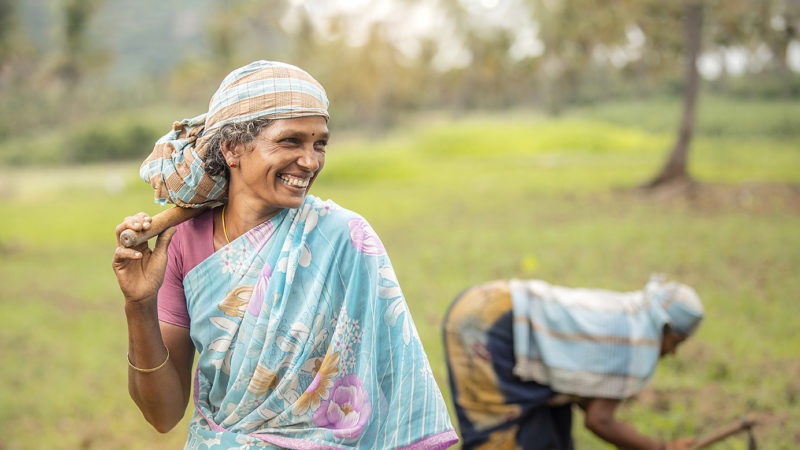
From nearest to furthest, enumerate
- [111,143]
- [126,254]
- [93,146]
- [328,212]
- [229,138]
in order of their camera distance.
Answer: [126,254]
[229,138]
[328,212]
[111,143]
[93,146]

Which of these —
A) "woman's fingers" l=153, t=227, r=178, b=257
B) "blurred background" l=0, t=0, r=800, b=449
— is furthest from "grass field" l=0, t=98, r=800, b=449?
"woman's fingers" l=153, t=227, r=178, b=257

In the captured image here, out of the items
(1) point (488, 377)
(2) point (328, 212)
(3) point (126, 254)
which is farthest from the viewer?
(1) point (488, 377)

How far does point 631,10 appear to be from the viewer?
15.3 meters

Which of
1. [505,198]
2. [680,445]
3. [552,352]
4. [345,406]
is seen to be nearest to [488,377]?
[552,352]

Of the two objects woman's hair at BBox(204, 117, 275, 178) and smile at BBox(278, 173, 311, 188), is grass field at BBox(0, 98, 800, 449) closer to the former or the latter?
smile at BBox(278, 173, 311, 188)

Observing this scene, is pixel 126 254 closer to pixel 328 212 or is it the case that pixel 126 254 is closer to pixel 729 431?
pixel 328 212

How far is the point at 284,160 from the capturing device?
1734 mm

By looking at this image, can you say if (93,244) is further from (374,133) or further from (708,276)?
(374,133)

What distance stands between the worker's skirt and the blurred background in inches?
43.9

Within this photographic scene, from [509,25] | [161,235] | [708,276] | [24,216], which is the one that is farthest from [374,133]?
[161,235]

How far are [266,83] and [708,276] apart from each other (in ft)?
22.7

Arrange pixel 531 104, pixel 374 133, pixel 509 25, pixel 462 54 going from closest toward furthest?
pixel 374 133, pixel 509 25, pixel 462 54, pixel 531 104

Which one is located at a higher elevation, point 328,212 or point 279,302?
point 328,212

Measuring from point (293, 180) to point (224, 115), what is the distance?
0.82ft
